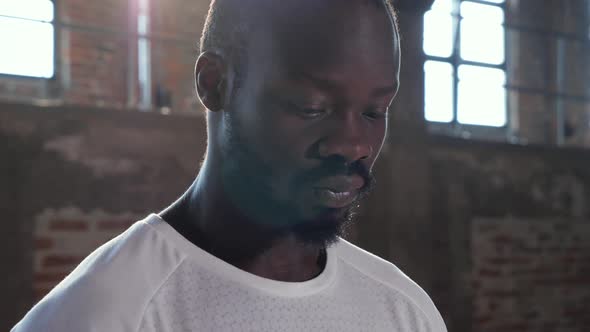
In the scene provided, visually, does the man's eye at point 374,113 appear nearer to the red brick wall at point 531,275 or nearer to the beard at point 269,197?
the beard at point 269,197

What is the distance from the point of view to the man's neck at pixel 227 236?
1055mm

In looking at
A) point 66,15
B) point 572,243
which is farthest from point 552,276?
point 66,15

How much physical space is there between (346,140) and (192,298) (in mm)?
300

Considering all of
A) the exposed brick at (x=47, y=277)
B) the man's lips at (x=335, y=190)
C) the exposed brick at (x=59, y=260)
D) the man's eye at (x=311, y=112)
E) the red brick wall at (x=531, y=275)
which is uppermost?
the man's eye at (x=311, y=112)

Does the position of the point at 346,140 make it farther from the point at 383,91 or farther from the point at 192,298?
the point at 192,298

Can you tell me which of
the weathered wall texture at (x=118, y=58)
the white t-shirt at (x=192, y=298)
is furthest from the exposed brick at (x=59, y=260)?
the white t-shirt at (x=192, y=298)

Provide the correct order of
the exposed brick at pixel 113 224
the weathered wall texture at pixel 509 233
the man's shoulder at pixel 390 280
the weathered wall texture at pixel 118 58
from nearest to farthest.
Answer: the man's shoulder at pixel 390 280
the exposed brick at pixel 113 224
the weathered wall texture at pixel 509 233
the weathered wall texture at pixel 118 58

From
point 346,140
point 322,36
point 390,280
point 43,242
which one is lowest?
point 43,242

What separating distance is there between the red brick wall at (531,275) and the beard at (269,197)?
10.4 ft

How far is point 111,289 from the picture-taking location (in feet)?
3.02

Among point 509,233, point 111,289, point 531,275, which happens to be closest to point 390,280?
point 111,289

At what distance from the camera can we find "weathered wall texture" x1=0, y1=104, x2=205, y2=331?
9.12 ft

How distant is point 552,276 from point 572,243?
272 millimetres

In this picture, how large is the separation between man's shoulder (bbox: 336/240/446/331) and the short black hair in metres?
0.38
